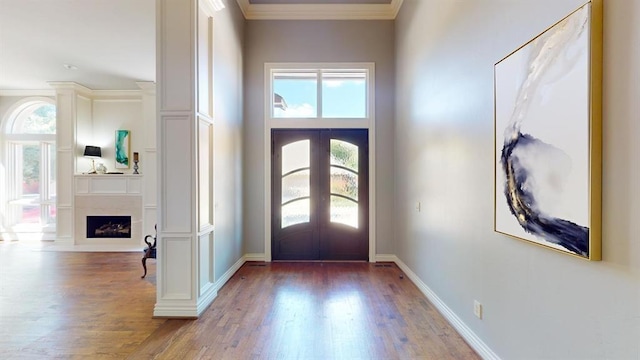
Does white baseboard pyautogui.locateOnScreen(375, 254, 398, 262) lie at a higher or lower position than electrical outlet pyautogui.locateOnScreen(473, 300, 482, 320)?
lower

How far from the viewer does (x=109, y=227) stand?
6.64 meters

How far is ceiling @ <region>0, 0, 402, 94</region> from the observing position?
12.6 ft

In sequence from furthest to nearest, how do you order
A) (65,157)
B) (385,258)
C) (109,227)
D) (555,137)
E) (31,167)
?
1. (31,167)
2. (109,227)
3. (65,157)
4. (385,258)
5. (555,137)

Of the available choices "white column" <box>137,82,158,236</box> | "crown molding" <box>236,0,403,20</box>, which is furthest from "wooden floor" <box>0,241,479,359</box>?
"crown molding" <box>236,0,403,20</box>

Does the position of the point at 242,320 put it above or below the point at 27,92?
below

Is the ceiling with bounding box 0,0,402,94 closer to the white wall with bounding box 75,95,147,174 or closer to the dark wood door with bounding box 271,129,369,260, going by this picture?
the white wall with bounding box 75,95,147,174

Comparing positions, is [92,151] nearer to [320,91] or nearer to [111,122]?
[111,122]

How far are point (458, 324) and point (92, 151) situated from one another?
7720 millimetres

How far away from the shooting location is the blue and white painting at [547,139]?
1.39m

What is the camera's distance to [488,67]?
2.23 m

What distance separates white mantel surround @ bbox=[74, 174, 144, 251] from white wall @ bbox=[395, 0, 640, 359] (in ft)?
18.6

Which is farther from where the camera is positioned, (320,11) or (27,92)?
(27,92)

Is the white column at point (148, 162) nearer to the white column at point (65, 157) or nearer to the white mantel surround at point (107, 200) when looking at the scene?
the white mantel surround at point (107, 200)

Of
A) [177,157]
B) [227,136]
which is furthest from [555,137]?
[227,136]
